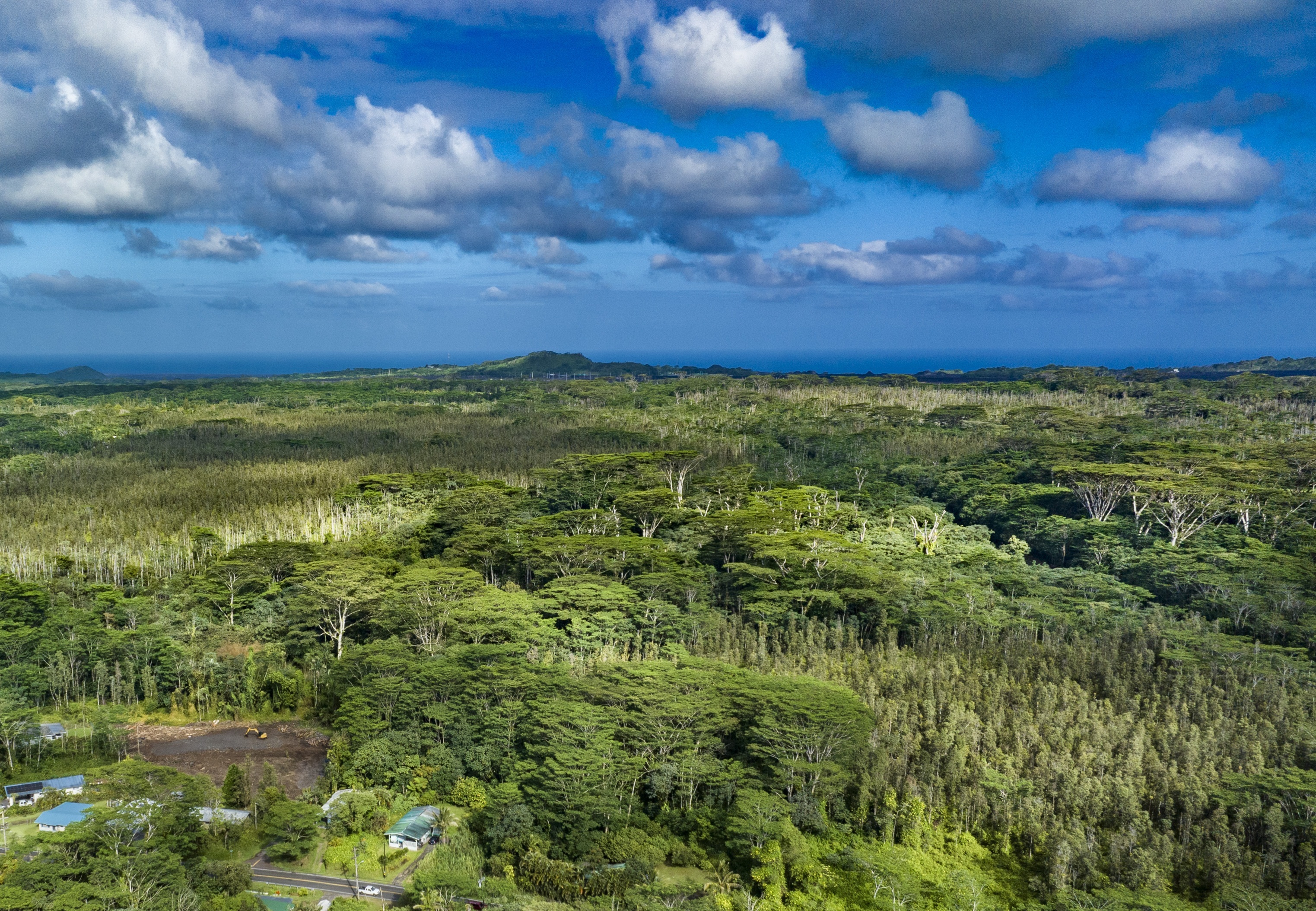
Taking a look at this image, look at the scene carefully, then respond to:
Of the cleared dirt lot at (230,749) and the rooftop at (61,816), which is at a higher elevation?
the rooftop at (61,816)

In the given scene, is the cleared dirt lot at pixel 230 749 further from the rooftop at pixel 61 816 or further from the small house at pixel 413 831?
the small house at pixel 413 831

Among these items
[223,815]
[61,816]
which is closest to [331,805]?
[223,815]

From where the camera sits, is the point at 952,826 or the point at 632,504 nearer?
the point at 952,826

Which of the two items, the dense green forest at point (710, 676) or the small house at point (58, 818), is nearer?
the dense green forest at point (710, 676)

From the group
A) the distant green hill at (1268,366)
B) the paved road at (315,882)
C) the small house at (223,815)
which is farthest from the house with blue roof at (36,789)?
the distant green hill at (1268,366)

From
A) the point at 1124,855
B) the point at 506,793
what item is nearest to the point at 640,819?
the point at 506,793

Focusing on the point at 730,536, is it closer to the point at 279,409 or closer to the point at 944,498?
the point at 944,498
